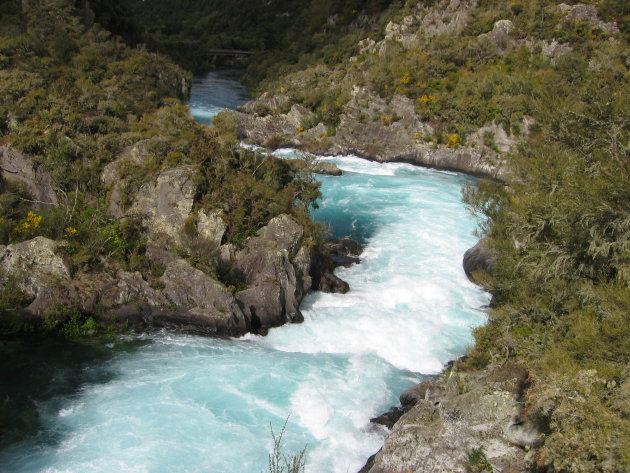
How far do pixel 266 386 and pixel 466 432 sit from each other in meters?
6.72

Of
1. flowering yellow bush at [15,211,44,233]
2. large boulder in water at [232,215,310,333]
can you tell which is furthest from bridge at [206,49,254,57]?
large boulder in water at [232,215,310,333]

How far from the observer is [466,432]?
11.3 meters

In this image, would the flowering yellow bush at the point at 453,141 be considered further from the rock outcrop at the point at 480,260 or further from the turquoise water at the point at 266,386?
the turquoise water at the point at 266,386

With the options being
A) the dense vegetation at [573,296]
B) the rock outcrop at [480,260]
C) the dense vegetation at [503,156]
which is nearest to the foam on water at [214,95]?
the dense vegetation at [503,156]

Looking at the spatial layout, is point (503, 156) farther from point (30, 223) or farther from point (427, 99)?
point (30, 223)

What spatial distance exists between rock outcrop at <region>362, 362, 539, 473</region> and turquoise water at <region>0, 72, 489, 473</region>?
→ 1942 millimetres

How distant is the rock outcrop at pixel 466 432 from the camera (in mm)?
10758

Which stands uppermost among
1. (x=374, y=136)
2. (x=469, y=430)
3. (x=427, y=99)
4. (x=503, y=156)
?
(x=427, y=99)

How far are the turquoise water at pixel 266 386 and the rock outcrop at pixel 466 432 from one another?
6.37 ft

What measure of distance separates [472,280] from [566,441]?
15.1 m

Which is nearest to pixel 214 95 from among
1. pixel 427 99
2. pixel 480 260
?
pixel 427 99

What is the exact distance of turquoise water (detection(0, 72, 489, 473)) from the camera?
13078 mm

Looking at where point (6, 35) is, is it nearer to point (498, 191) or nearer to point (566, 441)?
point (498, 191)

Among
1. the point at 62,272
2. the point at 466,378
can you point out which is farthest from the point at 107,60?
the point at 466,378
